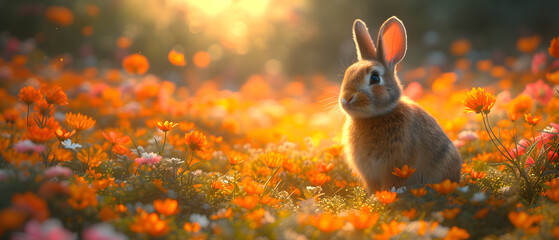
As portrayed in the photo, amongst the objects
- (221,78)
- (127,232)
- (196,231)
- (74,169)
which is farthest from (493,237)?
(221,78)

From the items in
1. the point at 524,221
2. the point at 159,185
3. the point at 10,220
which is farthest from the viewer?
the point at 159,185

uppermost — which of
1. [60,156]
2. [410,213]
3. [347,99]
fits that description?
[347,99]

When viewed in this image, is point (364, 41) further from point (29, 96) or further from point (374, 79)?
point (29, 96)

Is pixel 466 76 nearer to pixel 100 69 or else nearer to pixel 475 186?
pixel 475 186

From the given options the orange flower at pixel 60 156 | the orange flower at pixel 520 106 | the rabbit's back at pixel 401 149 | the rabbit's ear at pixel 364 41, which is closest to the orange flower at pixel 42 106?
the orange flower at pixel 60 156

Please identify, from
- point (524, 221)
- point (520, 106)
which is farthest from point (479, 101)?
point (520, 106)

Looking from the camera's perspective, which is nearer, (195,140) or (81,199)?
(81,199)

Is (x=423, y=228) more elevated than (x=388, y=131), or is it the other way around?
(x=388, y=131)

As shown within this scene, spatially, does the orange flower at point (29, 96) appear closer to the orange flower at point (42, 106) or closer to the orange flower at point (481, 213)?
the orange flower at point (42, 106)
